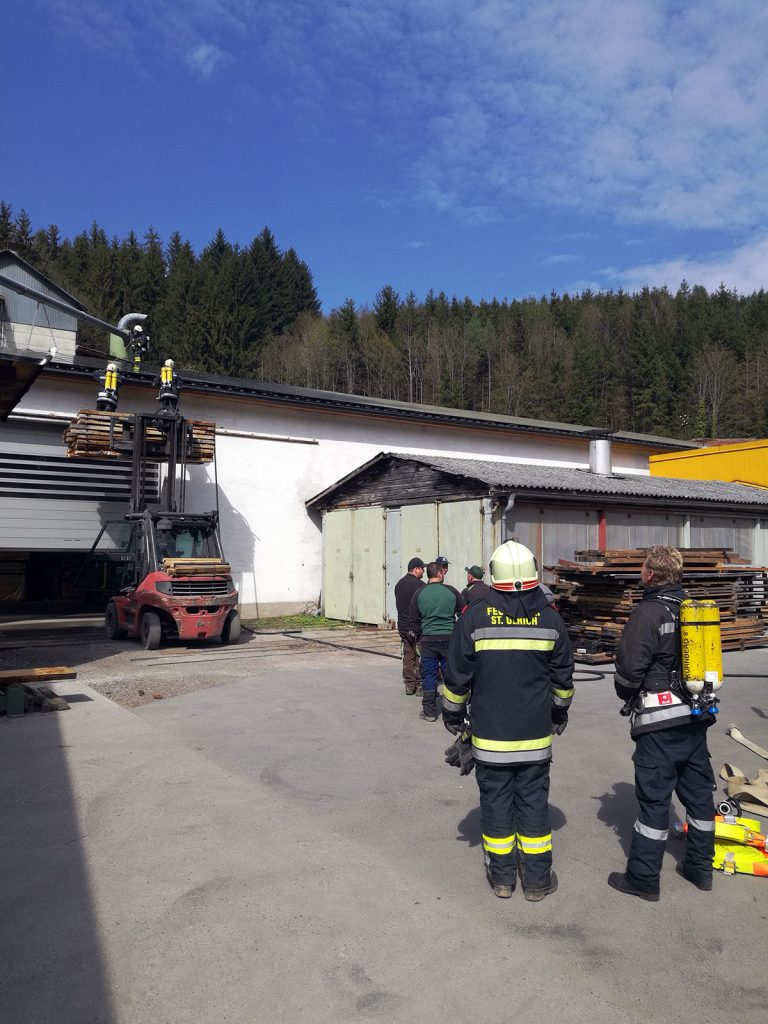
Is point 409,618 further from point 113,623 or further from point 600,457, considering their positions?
point 600,457

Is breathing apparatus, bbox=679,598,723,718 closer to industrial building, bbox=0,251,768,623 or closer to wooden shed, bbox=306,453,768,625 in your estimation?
wooden shed, bbox=306,453,768,625

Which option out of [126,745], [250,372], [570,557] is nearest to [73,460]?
[570,557]

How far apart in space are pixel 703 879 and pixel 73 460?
62.1ft

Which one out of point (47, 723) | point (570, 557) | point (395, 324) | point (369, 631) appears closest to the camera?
point (47, 723)

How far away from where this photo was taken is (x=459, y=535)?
1711 centimetres

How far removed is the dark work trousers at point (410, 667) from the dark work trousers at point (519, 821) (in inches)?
230

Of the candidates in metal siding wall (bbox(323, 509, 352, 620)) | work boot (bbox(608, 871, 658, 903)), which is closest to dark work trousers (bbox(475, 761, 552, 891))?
work boot (bbox(608, 871, 658, 903))

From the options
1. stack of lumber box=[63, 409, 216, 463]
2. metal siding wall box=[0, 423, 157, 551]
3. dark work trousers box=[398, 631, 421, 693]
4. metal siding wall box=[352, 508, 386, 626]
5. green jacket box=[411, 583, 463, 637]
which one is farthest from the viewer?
metal siding wall box=[352, 508, 386, 626]

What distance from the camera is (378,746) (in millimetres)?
7832

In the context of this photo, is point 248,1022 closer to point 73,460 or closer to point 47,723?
point 47,723

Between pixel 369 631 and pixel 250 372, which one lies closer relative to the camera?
pixel 369 631

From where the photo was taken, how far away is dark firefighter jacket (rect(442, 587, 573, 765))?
430 centimetres

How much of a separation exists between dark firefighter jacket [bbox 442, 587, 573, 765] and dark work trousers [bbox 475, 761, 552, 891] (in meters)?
0.10

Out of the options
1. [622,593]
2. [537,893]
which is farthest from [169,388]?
[537,893]
